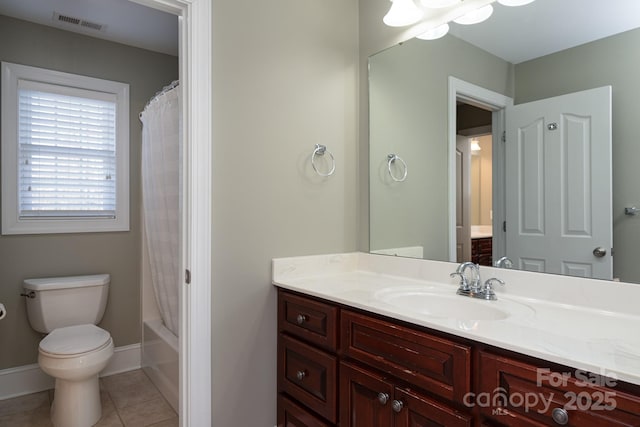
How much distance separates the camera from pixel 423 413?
1119 millimetres

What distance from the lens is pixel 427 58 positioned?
5.92 feet

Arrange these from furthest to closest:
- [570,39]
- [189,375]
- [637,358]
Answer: [189,375]
[570,39]
[637,358]

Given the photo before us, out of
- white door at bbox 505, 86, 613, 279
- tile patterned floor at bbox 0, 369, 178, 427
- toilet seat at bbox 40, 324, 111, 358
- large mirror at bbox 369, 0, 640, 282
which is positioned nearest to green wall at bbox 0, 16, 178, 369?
tile patterned floor at bbox 0, 369, 178, 427

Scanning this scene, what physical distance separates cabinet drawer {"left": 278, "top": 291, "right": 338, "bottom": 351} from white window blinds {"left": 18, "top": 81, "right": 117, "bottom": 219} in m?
1.77

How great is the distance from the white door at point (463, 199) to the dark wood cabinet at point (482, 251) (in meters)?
0.02

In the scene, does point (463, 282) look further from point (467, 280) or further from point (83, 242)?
point (83, 242)

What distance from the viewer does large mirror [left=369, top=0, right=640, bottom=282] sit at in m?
1.23

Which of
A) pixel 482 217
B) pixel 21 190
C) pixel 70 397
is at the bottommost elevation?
pixel 70 397

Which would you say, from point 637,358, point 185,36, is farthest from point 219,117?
point 637,358

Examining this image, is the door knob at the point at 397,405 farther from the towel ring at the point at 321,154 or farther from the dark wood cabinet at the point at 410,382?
the towel ring at the point at 321,154

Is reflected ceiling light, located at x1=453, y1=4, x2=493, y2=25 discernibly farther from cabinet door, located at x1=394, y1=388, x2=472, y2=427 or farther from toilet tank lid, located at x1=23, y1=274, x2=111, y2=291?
toilet tank lid, located at x1=23, y1=274, x2=111, y2=291

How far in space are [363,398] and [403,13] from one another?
66.4 inches

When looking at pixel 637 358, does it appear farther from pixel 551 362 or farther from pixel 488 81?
pixel 488 81

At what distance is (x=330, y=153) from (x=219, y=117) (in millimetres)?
621
